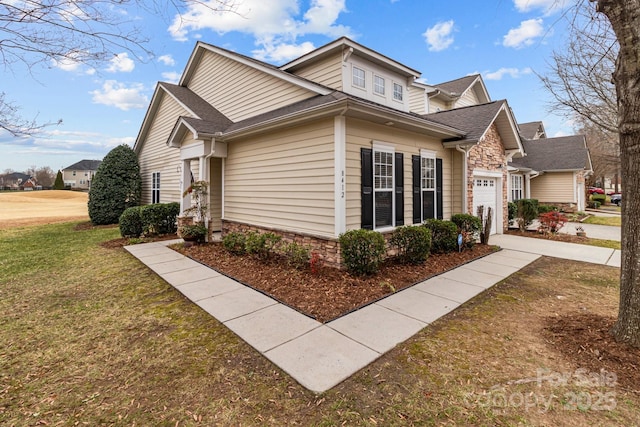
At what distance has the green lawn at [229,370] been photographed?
244cm

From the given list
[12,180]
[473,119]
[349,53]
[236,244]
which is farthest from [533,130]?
[12,180]

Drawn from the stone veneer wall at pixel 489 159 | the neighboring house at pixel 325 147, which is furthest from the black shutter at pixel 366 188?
the stone veneer wall at pixel 489 159

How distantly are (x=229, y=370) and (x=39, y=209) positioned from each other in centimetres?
3127

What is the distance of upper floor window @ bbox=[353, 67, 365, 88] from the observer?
28.3ft

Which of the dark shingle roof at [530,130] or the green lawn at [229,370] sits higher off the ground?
the dark shingle roof at [530,130]

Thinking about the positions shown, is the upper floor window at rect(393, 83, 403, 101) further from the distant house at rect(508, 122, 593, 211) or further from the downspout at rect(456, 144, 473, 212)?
the distant house at rect(508, 122, 593, 211)

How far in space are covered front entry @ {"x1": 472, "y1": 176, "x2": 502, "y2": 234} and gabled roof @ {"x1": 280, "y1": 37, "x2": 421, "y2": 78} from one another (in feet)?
15.0

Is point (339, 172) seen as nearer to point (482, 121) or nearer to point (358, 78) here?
point (358, 78)

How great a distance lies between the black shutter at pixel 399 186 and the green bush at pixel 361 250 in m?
1.85

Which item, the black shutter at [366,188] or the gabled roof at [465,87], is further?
the gabled roof at [465,87]

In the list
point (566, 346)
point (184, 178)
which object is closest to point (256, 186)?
point (184, 178)

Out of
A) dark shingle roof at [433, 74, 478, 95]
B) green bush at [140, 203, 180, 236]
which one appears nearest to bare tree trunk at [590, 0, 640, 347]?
green bush at [140, 203, 180, 236]

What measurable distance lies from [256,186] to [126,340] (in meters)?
5.44

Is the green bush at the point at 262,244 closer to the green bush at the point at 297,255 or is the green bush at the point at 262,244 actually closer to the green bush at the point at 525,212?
the green bush at the point at 297,255
